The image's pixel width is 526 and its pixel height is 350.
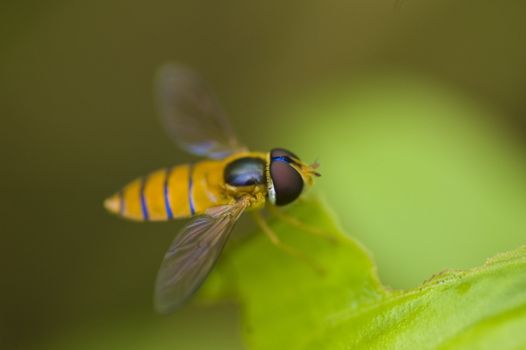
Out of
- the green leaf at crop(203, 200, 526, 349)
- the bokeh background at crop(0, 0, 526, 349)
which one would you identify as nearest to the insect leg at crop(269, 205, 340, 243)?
the green leaf at crop(203, 200, 526, 349)

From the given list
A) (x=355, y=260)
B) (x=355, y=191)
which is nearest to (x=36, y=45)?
(x=355, y=191)

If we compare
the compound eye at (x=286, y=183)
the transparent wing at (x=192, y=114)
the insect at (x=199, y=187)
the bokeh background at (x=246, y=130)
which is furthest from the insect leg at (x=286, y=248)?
the transparent wing at (x=192, y=114)

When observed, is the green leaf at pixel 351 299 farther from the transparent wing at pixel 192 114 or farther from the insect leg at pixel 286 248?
the transparent wing at pixel 192 114

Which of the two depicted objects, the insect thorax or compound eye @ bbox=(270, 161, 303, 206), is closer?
compound eye @ bbox=(270, 161, 303, 206)

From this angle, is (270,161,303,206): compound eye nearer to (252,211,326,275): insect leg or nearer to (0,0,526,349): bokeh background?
(252,211,326,275): insect leg

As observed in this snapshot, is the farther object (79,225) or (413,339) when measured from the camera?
(79,225)

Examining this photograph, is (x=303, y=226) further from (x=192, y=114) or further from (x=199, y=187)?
(x=192, y=114)

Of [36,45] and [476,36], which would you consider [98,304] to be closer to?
[36,45]
